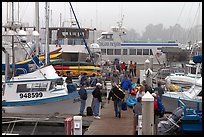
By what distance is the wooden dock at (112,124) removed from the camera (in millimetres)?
12234

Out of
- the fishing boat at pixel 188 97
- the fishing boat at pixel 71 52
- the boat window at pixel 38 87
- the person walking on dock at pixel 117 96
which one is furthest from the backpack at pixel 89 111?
the fishing boat at pixel 71 52

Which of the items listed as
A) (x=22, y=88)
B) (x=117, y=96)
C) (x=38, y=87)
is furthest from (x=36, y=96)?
(x=117, y=96)

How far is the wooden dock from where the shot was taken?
40.1 feet

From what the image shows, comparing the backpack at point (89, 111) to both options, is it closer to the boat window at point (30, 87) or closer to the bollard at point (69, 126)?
the boat window at point (30, 87)

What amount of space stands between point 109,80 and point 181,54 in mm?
12593

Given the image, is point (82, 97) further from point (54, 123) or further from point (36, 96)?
point (36, 96)

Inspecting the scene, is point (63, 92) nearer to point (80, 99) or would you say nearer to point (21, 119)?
point (80, 99)

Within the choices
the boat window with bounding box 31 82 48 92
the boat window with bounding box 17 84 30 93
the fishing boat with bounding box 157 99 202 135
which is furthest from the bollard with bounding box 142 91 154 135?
the boat window with bounding box 17 84 30 93

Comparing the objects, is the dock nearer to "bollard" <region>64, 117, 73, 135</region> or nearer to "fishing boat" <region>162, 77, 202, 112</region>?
"bollard" <region>64, 117, 73, 135</region>

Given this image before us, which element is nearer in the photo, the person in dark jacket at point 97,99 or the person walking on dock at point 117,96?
the person walking on dock at point 117,96

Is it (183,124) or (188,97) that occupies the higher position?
(188,97)

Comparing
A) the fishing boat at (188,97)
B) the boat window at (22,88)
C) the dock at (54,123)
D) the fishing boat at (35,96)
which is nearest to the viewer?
the dock at (54,123)

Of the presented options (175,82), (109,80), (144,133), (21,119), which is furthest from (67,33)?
(144,133)

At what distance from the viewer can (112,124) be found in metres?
13.5
